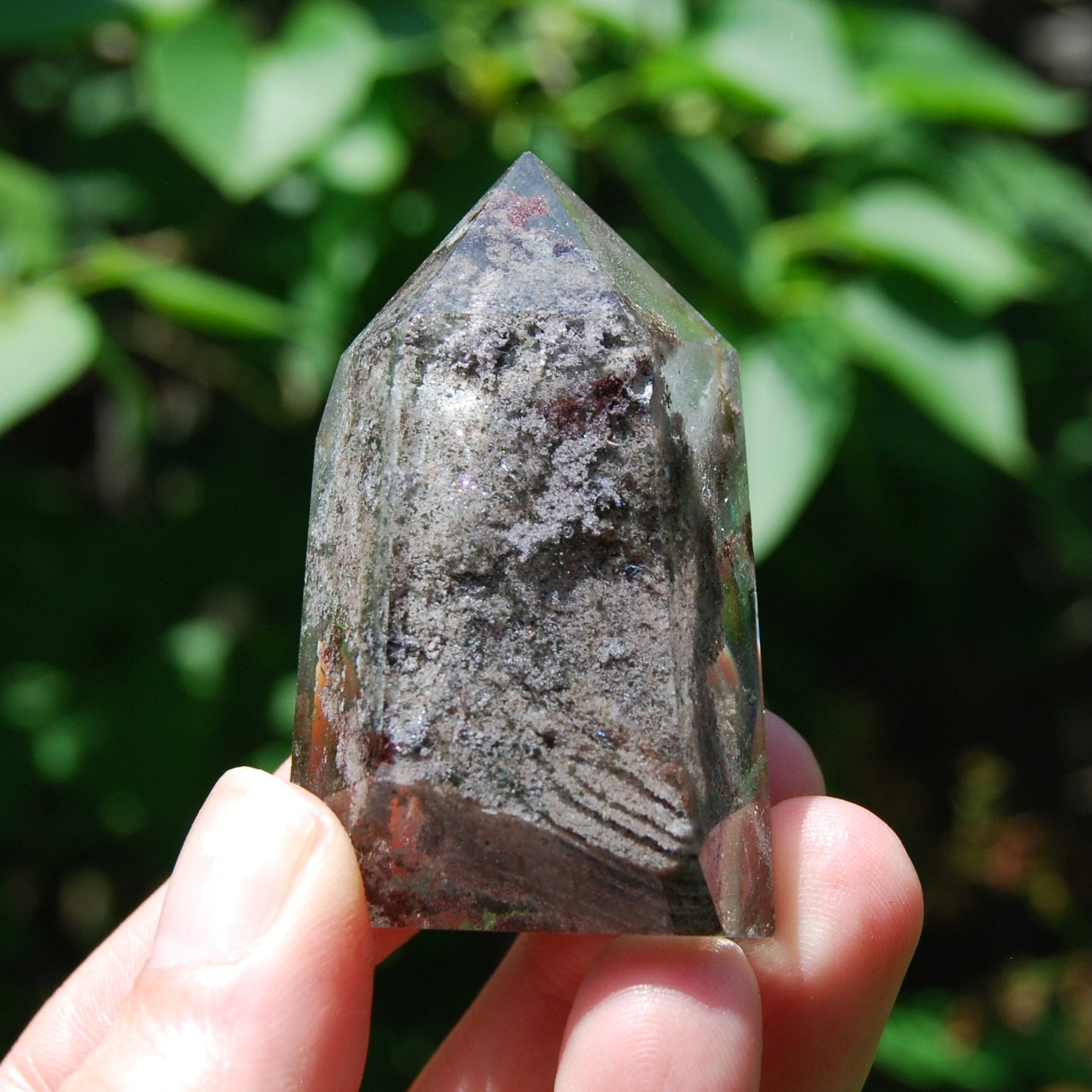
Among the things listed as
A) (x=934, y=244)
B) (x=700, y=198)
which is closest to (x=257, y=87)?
(x=700, y=198)

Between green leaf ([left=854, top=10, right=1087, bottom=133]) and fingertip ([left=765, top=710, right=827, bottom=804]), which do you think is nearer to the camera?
fingertip ([left=765, top=710, right=827, bottom=804])

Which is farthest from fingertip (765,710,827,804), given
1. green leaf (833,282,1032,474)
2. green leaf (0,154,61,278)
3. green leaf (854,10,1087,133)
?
green leaf (0,154,61,278)


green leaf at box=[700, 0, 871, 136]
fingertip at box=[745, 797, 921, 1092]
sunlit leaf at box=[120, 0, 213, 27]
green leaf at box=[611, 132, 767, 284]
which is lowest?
fingertip at box=[745, 797, 921, 1092]

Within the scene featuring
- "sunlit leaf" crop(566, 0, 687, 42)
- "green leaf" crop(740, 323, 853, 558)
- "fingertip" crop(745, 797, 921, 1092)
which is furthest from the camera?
"sunlit leaf" crop(566, 0, 687, 42)

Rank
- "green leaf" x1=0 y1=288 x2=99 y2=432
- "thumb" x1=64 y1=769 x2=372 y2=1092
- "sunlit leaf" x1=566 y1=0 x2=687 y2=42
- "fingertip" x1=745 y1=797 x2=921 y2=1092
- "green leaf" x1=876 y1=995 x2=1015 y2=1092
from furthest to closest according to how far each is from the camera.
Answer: "green leaf" x1=876 y1=995 x2=1015 y2=1092, "sunlit leaf" x1=566 y1=0 x2=687 y2=42, "green leaf" x1=0 y1=288 x2=99 y2=432, "fingertip" x1=745 y1=797 x2=921 y2=1092, "thumb" x1=64 y1=769 x2=372 y2=1092

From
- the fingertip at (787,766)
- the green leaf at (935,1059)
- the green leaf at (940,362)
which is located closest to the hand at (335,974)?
the fingertip at (787,766)

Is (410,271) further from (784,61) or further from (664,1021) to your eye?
(664,1021)

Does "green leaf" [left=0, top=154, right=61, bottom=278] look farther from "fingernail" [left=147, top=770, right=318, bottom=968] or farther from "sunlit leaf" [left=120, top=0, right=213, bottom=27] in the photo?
"fingernail" [left=147, top=770, right=318, bottom=968]
